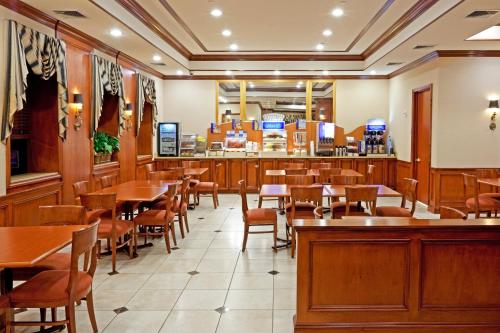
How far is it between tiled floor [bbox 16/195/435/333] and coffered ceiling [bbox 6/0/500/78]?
3.27m

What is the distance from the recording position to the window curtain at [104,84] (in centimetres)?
739

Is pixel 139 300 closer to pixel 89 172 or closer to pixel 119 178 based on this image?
pixel 89 172

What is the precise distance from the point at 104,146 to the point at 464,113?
22.3 ft

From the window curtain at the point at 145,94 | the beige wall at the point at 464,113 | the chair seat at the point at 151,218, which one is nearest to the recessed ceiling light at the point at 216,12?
the window curtain at the point at 145,94

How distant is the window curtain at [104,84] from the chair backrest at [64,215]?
11.9ft

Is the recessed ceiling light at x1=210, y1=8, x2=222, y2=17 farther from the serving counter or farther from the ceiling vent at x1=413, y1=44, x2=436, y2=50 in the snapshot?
the serving counter

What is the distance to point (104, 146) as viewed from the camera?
8023 millimetres

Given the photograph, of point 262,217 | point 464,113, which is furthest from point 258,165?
point 262,217

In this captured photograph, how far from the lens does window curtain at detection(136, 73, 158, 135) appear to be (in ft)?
31.8

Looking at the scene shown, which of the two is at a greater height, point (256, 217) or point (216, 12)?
point (216, 12)

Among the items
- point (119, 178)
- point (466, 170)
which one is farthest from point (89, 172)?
point (466, 170)

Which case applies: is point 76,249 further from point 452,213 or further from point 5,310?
point 452,213

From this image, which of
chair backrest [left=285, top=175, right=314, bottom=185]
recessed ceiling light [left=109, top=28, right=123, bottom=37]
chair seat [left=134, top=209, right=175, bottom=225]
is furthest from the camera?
chair backrest [left=285, top=175, right=314, bottom=185]

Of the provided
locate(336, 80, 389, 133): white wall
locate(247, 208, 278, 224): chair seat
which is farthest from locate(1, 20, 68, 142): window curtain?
locate(336, 80, 389, 133): white wall
